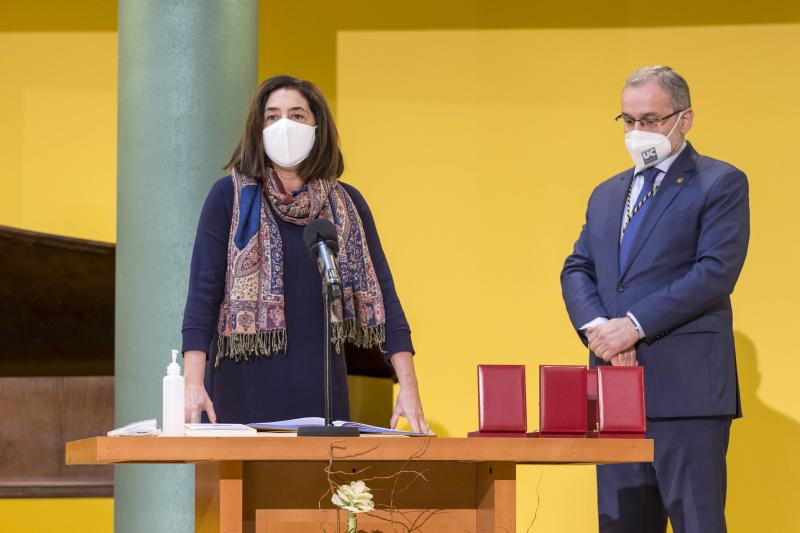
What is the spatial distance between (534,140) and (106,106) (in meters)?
1.75

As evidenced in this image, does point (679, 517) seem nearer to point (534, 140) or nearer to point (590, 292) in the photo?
point (590, 292)

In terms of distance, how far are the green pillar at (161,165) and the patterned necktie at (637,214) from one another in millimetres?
1293

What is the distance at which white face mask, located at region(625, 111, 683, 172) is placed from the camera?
330cm

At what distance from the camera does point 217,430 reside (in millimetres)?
2258

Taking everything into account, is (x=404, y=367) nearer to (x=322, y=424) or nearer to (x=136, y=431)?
(x=322, y=424)

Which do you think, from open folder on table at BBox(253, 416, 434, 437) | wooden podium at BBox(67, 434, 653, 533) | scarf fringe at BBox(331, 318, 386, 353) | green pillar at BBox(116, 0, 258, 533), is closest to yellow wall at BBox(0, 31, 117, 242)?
green pillar at BBox(116, 0, 258, 533)

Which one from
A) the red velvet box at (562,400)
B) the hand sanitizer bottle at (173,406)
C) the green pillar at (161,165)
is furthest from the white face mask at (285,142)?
the green pillar at (161,165)

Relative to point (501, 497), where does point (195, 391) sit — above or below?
above

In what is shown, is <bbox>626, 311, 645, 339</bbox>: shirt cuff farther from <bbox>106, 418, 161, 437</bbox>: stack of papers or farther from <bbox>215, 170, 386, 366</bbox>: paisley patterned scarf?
<bbox>106, 418, 161, 437</bbox>: stack of papers

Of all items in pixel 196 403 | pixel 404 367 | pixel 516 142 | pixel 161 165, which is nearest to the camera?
pixel 196 403

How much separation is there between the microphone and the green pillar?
164 centimetres

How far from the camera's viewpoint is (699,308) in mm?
3172

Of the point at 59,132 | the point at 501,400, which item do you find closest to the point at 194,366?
the point at 501,400

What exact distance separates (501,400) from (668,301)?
36.3 inches
